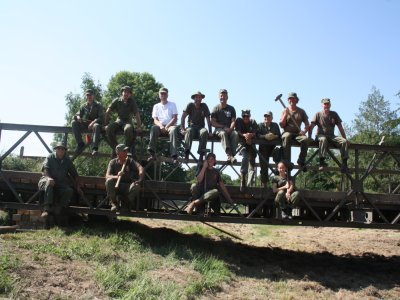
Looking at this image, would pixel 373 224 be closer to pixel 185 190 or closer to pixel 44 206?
pixel 185 190

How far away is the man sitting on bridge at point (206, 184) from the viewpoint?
8843 millimetres

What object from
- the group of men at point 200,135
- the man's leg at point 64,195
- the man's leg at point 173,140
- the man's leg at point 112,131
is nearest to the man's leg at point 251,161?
the group of men at point 200,135

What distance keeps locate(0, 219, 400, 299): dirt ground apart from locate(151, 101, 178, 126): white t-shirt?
10.4 feet

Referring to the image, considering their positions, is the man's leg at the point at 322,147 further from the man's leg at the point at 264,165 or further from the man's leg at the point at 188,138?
the man's leg at the point at 188,138

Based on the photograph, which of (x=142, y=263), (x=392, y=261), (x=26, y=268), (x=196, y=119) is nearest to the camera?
(x=26, y=268)

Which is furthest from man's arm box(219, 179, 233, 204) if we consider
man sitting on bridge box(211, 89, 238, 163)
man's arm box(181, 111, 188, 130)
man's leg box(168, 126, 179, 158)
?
man's arm box(181, 111, 188, 130)

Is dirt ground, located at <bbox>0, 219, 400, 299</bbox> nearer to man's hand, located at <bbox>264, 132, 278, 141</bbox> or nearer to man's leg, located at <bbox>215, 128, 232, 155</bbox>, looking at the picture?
man's leg, located at <bbox>215, 128, 232, 155</bbox>

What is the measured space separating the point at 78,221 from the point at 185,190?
3117mm

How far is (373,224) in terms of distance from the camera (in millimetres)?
9938

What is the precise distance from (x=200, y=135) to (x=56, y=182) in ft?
11.2

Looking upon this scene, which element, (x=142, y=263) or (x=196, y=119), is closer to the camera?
(x=142, y=263)

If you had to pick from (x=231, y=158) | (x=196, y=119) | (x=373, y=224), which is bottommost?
(x=373, y=224)

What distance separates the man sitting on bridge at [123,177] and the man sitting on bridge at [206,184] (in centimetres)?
119

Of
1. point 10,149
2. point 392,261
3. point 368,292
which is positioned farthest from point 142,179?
point 392,261
